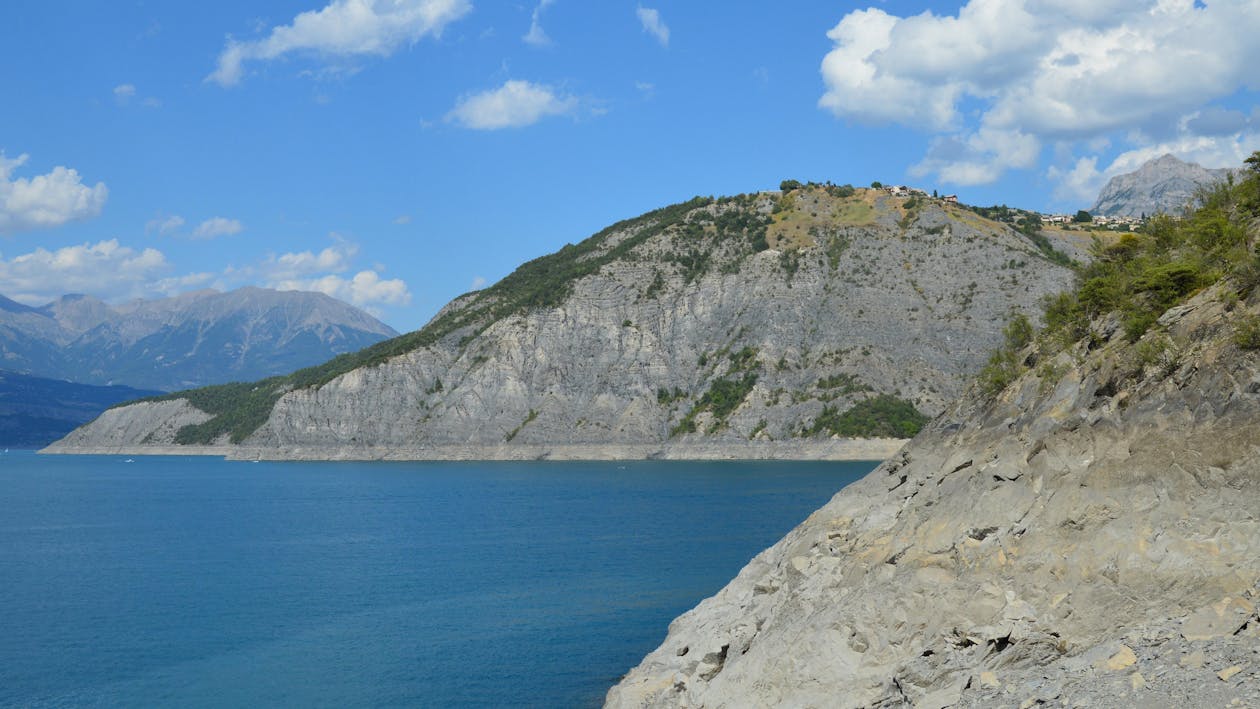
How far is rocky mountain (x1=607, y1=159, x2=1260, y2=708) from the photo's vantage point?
18.9 metres

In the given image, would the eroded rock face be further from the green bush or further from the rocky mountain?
the green bush

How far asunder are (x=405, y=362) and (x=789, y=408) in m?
75.9

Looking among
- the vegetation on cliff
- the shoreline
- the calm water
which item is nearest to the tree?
the vegetation on cliff

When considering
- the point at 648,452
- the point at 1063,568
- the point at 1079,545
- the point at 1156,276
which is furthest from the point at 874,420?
the point at 1063,568

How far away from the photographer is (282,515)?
9756 cm

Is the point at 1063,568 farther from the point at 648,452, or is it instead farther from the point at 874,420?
the point at 648,452

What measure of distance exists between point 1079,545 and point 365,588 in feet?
144

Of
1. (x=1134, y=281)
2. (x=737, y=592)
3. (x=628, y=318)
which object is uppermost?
(x=628, y=318)

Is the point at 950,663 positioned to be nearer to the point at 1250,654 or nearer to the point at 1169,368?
the point at 1250,654

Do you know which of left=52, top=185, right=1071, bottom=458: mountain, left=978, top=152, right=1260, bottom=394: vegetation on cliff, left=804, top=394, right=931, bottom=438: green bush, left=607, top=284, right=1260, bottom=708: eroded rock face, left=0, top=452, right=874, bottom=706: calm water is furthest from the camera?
left=52, top=185, right=1071, bottom=458: mountain

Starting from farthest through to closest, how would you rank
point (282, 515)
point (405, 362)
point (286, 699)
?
point (405, 362), point (282, 515), point (286, 699)

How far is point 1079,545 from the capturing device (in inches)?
848

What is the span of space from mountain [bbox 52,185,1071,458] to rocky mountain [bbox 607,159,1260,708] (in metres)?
130

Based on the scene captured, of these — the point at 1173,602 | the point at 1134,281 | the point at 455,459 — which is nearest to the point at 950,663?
the point at 1173,602
